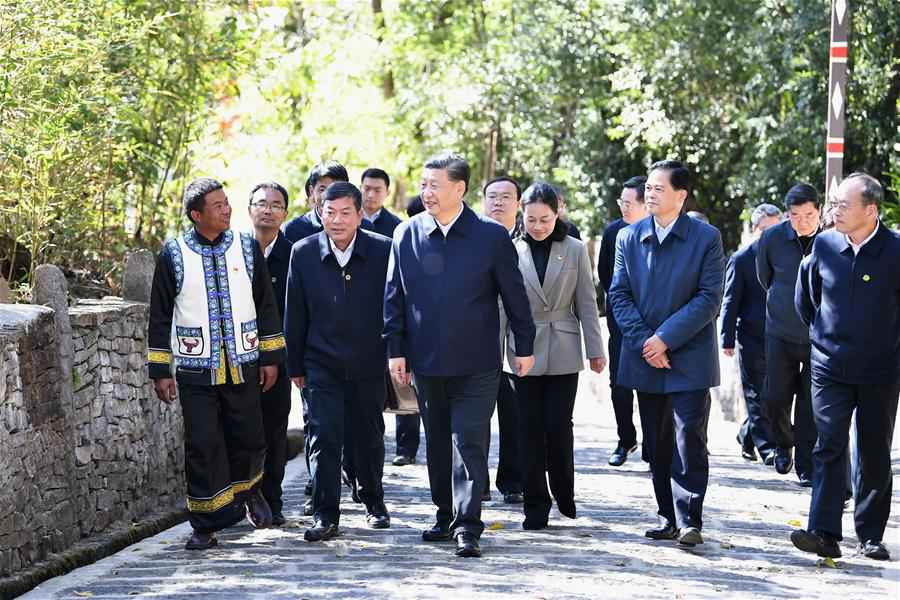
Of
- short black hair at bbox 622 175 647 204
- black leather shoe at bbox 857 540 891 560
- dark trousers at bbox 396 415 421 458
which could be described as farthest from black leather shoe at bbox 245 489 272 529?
short black hair at bbox 622 175 647 204

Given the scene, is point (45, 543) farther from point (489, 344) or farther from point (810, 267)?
point (810, 267)

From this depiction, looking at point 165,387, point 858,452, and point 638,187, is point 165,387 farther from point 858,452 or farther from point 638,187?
point 638,187

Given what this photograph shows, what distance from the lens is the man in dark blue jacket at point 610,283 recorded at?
11672mm

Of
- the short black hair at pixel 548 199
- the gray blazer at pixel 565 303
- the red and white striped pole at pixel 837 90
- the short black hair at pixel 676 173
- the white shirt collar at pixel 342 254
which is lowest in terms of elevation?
the gray blazer at pixel 565 303

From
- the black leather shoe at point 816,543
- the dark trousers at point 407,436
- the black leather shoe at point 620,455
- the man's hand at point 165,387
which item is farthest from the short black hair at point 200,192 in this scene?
the black leather shoe at point 620,455

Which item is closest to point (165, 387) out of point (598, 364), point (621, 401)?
point (598, 364)

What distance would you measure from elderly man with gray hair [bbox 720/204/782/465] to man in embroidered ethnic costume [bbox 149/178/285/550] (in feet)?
14.6

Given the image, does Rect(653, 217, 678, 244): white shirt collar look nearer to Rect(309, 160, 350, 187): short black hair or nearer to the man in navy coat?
the man in navy coat

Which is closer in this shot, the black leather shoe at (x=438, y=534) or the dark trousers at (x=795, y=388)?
the black leather shoe at (x=438, y=534)

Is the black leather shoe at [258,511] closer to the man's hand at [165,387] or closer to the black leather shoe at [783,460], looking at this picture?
the man's hand at [165,387]

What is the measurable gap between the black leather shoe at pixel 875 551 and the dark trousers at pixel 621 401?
12.1ft

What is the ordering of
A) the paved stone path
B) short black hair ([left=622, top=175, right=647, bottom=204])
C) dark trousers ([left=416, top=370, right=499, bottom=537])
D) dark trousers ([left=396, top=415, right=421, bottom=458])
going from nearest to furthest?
the paved stone path, dark trousers ([left=416, top=370, right=499, bottom=537]), short black hair ([left=622, top=175, right=647, bottom=204]), dark trousers ([left=396, top=415, right=421, bottom=458])

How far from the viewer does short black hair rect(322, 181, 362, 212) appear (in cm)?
882

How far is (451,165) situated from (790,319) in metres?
3.44
